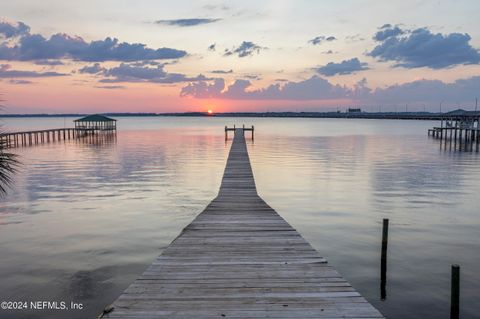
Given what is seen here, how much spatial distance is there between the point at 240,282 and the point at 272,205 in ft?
→ 43.1

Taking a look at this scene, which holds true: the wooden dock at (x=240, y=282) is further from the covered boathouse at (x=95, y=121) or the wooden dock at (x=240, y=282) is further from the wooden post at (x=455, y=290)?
the covered boathouse at (x=95, y=121)

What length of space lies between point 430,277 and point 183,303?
7812 mm

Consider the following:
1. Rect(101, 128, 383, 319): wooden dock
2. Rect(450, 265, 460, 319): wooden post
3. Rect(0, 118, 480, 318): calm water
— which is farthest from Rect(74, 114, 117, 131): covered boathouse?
Rect(450, 265, 460, 319): wooden post

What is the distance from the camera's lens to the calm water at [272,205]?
34.0 feet

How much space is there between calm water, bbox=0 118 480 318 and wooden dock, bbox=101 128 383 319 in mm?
2688

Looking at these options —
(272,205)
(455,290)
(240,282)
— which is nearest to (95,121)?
(272,205)

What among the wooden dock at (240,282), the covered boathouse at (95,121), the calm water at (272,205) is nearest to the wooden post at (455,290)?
the calm water at (272,205)

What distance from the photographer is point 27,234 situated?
14867 millimetres

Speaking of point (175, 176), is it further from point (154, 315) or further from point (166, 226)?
point (154, 315)

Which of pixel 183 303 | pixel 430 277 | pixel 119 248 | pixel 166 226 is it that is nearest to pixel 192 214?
pixel 166 226

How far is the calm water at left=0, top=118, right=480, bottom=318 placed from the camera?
10.4 meters

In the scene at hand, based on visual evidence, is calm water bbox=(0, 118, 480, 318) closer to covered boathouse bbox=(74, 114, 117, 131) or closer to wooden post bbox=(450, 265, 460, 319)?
wooden post bbox=(450, 265, 460, 319)

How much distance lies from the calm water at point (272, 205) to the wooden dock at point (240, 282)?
8.82 feet

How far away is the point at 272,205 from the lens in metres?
19.9
